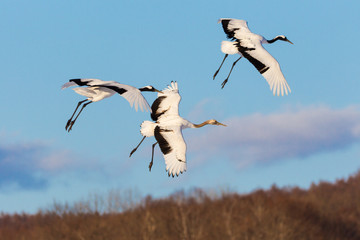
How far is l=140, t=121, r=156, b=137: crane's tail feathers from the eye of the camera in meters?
12.1

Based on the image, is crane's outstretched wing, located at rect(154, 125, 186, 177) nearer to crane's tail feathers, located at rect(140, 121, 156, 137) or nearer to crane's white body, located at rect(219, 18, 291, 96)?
crane's tail feathers, located at rect(140, 121, 156, 137)

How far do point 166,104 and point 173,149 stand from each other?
1.87 metres

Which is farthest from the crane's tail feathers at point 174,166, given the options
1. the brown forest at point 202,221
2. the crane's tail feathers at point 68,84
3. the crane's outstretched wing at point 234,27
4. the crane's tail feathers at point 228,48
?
the brown forest at point 202,221

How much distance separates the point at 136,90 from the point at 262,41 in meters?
5.41

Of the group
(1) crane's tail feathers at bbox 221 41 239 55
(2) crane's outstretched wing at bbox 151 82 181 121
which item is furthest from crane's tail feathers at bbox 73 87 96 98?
(1) crane's tail feathers at bbox 221 41 239 55

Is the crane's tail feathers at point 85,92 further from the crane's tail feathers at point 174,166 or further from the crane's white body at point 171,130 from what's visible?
the crane's tail feathers at point 174,166

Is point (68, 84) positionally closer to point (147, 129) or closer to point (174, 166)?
point (147, 129)

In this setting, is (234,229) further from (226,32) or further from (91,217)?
(226,32)

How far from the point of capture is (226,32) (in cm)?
1602

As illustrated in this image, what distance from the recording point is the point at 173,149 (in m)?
11.6

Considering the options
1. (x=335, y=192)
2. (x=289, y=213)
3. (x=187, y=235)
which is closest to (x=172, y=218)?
(x=187, y=235)

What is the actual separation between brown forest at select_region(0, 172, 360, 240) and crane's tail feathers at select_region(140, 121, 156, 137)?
33053 millimetres

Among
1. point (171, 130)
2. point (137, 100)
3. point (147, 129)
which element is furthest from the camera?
point (147, 129)

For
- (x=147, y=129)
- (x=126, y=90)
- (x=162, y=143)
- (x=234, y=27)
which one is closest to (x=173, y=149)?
(x=162, y=143)
